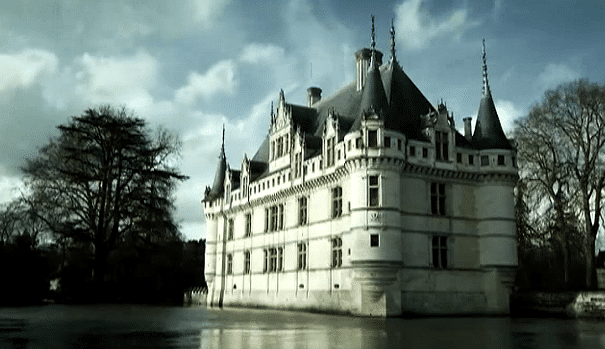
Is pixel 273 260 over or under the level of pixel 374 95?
under

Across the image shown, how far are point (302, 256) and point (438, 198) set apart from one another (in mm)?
7944

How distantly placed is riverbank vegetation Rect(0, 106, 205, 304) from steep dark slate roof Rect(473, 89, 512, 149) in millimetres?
18147

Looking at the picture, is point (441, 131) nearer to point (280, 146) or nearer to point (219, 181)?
point (280, 146)

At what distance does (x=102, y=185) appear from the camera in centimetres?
3691

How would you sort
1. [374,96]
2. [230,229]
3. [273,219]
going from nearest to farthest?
1. [374,96]
2. [273,219]
3. [230,229]

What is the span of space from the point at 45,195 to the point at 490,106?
80.3 ft

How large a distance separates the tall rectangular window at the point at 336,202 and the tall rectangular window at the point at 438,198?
4.29 meters

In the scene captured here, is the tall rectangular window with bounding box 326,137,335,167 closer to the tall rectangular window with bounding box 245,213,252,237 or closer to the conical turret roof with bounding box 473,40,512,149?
the conical turret roof with bounding box 473,40,512,149

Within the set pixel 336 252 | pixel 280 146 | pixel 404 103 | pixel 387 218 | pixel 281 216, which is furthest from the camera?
pixel 280 146

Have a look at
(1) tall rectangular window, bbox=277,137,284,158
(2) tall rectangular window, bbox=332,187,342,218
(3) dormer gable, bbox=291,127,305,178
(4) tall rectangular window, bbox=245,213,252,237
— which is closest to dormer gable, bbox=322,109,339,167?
(2) tall rectangular window, bbox=332,187,342,218

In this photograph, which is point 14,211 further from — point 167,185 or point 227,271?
point 227,271

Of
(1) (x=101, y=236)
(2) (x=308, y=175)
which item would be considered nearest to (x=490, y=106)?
(2) (x=308, y=175)

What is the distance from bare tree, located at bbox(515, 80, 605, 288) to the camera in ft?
93.3

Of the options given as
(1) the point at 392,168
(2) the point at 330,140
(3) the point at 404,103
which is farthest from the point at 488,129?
(2) the point at 330,140
